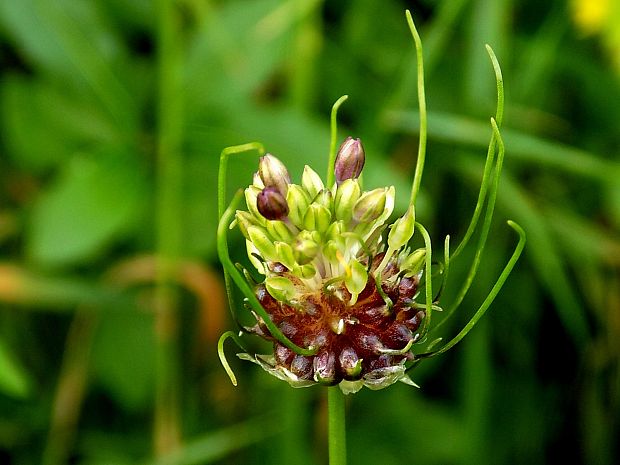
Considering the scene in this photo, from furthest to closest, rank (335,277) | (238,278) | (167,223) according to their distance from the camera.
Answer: (167,223), (335,277), (238,278)

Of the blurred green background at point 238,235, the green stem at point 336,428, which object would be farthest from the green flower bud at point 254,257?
the blurred green background at point 238,235

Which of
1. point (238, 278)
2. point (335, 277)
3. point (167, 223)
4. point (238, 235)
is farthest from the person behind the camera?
point (238, 235)

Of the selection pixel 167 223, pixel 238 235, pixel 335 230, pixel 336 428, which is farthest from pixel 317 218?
pixel 238 235

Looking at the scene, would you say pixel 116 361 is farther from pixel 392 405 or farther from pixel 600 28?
pixel 600 28

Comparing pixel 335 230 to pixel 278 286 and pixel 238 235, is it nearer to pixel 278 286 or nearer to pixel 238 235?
pixel 278 286

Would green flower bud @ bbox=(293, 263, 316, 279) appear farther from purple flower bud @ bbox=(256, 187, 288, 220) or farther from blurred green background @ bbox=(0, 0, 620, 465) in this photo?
blurred green background @ bbox=(0, 0, 620, 465)

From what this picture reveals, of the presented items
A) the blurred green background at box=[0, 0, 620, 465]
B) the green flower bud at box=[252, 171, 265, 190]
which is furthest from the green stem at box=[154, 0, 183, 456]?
the green flower bud at box=[252, 171, 265, 190]

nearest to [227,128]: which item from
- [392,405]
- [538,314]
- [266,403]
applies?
[266,403]
